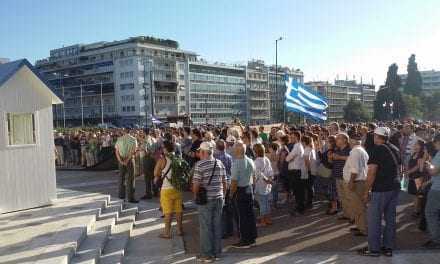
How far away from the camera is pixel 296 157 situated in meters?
9.86

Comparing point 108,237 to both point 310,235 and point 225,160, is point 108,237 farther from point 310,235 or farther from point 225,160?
point 310,235

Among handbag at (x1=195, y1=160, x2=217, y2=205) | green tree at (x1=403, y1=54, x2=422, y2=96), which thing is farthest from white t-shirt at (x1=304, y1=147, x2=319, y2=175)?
green tree at (x1=403, y1=54, x2=422, y2=96)

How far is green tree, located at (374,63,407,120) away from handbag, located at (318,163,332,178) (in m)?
83.1

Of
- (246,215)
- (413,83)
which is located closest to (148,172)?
(246,215)

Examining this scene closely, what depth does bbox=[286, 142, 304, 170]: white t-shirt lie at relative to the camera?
986 centimetres

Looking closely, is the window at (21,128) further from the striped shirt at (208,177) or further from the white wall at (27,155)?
the striped shirt at (208,177)

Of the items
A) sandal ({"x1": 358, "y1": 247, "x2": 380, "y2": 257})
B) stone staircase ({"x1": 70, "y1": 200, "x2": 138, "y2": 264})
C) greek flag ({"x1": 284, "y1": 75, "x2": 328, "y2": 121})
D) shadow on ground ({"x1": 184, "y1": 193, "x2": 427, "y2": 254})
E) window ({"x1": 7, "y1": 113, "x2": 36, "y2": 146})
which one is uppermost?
greek flag ({"x1": 284, "y1": 75, "x2": 328, "y2": 121})

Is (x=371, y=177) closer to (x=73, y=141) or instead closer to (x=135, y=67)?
(x=73, y=141)

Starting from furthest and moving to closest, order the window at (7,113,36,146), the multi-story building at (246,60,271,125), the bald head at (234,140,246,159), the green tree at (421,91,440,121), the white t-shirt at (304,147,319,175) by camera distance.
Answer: the multi-story building at (246,60,271,125) < the green tree at (421,91,440,121) < the white t-shirt at (304,147,319,175) < the window at (7,113,36,146) < the bald head at (234,140,246,159)

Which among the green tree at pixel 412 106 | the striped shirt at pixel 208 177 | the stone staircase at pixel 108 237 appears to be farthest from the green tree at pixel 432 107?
the striped shirt at pixel 208 177

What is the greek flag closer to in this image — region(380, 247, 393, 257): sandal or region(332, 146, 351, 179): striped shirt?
region(332, 146, 351, 179): striped shirt

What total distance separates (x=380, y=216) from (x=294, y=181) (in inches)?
130

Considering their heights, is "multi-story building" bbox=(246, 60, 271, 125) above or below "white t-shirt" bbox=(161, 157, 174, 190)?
above

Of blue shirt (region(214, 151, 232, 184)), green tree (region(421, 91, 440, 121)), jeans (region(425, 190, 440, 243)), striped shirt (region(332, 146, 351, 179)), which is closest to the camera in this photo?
jeans (region(425, 190, 440, 243))
